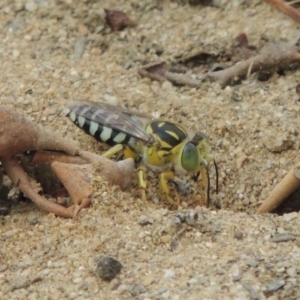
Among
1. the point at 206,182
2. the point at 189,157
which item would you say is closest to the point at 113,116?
the point at 189,157

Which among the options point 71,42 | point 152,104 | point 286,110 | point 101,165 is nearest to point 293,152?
point 286,110

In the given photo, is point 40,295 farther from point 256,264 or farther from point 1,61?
point 1,61

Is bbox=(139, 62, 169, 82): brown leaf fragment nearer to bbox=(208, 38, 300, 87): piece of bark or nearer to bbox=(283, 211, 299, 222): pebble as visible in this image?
bbox=(208, 38, 300, 87): piece of bark

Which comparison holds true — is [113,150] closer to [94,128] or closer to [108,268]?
[94,128]

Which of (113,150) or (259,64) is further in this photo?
(259,64)

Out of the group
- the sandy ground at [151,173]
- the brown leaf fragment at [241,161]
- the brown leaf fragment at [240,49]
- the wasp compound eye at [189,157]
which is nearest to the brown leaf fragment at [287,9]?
the sandy ground at [151,173]

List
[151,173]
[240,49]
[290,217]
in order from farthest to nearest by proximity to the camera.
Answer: [240,49]
[151,173]
[290,217]

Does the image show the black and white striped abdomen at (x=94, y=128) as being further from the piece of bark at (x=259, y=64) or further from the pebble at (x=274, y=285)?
the pebble at (x=274, y=285)
